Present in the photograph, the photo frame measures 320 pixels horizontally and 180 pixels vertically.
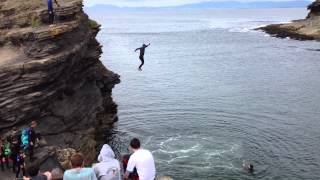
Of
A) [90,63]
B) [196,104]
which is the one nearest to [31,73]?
[90,63]

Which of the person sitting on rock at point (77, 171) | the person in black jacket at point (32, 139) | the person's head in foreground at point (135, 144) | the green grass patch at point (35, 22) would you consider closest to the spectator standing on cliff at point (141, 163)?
the person's head in foreground at point (135, 144)

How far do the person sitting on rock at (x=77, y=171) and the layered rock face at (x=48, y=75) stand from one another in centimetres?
1873

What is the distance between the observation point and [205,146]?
48406 millimetres

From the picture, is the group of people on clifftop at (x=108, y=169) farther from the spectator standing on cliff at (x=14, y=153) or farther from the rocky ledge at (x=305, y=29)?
the rocky ledge at (x=305, y=29)

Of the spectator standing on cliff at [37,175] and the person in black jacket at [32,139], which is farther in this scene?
the person in black jacket at [32,139]

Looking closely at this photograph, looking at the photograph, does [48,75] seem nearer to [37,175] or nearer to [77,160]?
[37,175]

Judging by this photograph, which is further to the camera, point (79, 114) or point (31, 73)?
point (79, 114)

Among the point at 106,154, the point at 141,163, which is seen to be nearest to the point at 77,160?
the point at 106,154

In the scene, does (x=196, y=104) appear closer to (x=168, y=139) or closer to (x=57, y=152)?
(x=168, y=139)

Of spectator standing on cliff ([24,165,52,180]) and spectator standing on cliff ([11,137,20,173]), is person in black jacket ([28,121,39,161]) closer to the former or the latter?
spectator standing on cliff ([11,137,20,173])

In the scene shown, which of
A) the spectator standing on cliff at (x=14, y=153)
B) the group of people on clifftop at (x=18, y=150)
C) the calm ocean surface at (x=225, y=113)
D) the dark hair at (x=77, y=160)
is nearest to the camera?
the dark hair at (x=77, y=160)

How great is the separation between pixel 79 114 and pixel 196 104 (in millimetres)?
25871

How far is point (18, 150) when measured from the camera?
96.0ft

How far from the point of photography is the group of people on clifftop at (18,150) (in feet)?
93.9
